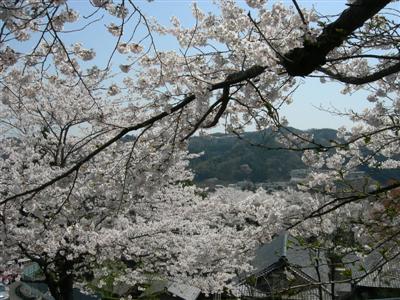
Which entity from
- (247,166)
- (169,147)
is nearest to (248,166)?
(247,166)

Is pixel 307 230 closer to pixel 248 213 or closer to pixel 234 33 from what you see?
pixel 248 213

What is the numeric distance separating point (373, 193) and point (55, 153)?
8933 mm

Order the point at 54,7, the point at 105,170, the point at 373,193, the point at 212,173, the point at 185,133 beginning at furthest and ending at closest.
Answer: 1. the point at 212,173
2. the point at 105,170
3. the point at 185,133
4. the point at 373,193
5. the point at 54,7

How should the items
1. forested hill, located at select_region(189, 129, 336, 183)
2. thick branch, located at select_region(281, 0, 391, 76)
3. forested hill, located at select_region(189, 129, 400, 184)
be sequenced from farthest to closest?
forested hill, located at select_region(189, 129, 336, 183)
forested hill, located at select_region(189, 129, 400, 184)
thick branch, located at select_region(281, 0, 391, 76)

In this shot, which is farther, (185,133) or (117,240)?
(117,240)

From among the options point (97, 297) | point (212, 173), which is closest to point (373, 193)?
point (97, 297)

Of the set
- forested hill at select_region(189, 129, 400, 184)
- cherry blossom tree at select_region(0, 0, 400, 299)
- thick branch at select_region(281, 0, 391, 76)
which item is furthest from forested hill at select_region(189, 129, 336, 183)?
thick branch at select_region(281, 0, 391, 76)

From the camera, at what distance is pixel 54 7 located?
2199mm

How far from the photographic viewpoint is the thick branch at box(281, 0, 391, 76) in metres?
2.12

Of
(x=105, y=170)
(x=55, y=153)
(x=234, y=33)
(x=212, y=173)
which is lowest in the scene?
(x=105, y=170)

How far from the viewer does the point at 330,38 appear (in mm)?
2312

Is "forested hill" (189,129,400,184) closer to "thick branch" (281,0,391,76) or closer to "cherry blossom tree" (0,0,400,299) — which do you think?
"cherry blossom tree" (0,0,400,299)

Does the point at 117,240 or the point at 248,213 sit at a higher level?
the point at 248,213

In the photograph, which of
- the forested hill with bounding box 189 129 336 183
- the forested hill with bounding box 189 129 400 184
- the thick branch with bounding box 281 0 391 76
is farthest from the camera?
the forested hill with bounding box 189 129 336 183
